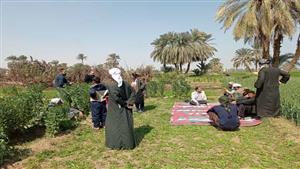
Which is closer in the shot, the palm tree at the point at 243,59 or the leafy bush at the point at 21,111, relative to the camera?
the leafy bush at the point at 21,111

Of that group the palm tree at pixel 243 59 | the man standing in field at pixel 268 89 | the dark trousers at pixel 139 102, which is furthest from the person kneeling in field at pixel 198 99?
the palm tree at pixel 243 59

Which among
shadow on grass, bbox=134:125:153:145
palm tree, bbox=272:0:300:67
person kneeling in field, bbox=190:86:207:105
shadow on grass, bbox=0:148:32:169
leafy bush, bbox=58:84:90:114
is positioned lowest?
shadow on grass, bbox=134:125:153:145

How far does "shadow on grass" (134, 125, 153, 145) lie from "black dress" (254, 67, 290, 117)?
130 inches

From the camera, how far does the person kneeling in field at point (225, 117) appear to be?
307 inches

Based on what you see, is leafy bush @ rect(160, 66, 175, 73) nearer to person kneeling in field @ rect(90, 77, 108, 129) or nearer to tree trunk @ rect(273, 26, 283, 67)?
tree trunk @ rect(273, 26, 283, 67)

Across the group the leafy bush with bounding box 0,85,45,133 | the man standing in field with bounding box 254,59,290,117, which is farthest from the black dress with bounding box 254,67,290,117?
the leafy bush with bounding box 0,85,45,133

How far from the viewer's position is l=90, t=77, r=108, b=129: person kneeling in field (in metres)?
8.20

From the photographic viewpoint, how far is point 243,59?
72.1 meters

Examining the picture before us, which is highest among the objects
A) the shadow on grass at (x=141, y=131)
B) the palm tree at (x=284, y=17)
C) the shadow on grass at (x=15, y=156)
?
the palm tree at (x=284, y=17)

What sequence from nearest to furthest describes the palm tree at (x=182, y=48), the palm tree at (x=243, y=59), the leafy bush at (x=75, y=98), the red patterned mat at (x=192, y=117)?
the red patterned mat at (x=192, y=117)
the leafy bush at (x=75, y=98)
the palm tree at (x=182, y=48)
the palm tree at (x=243, y=59)

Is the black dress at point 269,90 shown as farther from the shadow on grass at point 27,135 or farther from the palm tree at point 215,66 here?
the palm tree at point 215,66

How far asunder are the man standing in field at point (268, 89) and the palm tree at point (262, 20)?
12.5m

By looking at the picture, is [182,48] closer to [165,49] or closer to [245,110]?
[165,49]

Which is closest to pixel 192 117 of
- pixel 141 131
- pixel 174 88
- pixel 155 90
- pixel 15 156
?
pixel 141 131
